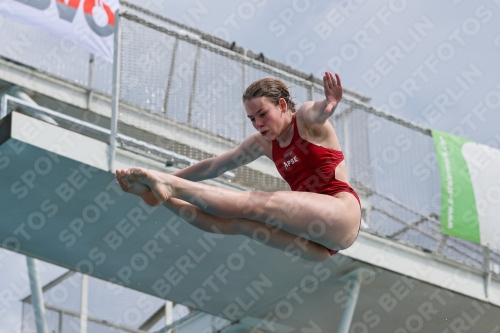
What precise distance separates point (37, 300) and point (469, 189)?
6.00 m

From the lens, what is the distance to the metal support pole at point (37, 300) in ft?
37.2

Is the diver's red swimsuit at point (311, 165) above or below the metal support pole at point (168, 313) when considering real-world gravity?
below

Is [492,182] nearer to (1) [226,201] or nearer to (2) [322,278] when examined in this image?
(2) [322,278]

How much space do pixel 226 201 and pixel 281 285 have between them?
6494 mm

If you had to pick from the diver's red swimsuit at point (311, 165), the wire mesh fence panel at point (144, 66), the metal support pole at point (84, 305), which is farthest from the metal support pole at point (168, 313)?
the diver's red swimsuit at point (311, 165)

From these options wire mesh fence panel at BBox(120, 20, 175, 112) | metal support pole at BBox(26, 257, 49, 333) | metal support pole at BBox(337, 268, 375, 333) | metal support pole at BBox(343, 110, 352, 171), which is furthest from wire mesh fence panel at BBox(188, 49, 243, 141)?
metal support pole at BBox(26, 257, 49, 333)

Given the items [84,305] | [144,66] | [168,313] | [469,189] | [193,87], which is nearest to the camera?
[144,66]

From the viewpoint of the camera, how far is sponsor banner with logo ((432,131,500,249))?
1158 centimetres

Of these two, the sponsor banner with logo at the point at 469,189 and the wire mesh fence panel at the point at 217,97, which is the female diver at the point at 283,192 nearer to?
the wire mesh fence panel at the point at 217,97

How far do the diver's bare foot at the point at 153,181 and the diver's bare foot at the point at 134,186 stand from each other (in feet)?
0.07

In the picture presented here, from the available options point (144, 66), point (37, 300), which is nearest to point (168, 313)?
point (37, 300)

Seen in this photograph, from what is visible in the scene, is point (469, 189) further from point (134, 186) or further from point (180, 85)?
point (134, 186)

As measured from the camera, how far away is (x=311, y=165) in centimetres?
678

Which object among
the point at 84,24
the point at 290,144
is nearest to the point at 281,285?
the point at 84,24
